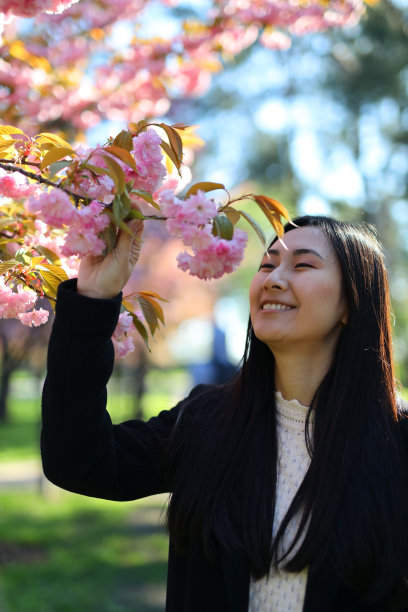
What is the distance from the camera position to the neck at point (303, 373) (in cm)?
157

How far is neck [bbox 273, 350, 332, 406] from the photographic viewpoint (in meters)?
1.57

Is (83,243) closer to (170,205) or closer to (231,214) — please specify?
(170,205)

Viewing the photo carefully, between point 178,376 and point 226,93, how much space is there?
32.5 meters

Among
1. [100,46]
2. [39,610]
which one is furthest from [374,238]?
[39,610]

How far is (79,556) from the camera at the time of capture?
185 inches

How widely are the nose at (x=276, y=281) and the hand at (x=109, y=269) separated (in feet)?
1.30

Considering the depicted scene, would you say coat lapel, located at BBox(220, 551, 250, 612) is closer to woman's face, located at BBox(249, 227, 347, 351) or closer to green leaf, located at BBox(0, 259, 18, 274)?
woman's face, located at BBox(249, 227, 347, 351)

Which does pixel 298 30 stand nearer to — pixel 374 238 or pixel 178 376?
pixel 374 238

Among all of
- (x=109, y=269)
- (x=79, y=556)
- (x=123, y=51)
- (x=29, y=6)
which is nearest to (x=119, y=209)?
(x=109, y=269)

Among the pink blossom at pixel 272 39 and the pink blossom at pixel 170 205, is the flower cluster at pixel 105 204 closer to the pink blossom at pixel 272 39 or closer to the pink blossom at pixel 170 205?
the pink blossom at pixel 170 205

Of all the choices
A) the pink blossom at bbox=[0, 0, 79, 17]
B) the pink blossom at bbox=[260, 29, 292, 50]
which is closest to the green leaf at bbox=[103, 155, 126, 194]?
the pink blossom at bbox=[0, 0, 79, 17]

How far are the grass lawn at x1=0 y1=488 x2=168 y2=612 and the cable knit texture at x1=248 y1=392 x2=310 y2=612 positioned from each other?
2583 millimetres

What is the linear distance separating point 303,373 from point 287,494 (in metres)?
0.28

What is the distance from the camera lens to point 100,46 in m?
3.91
